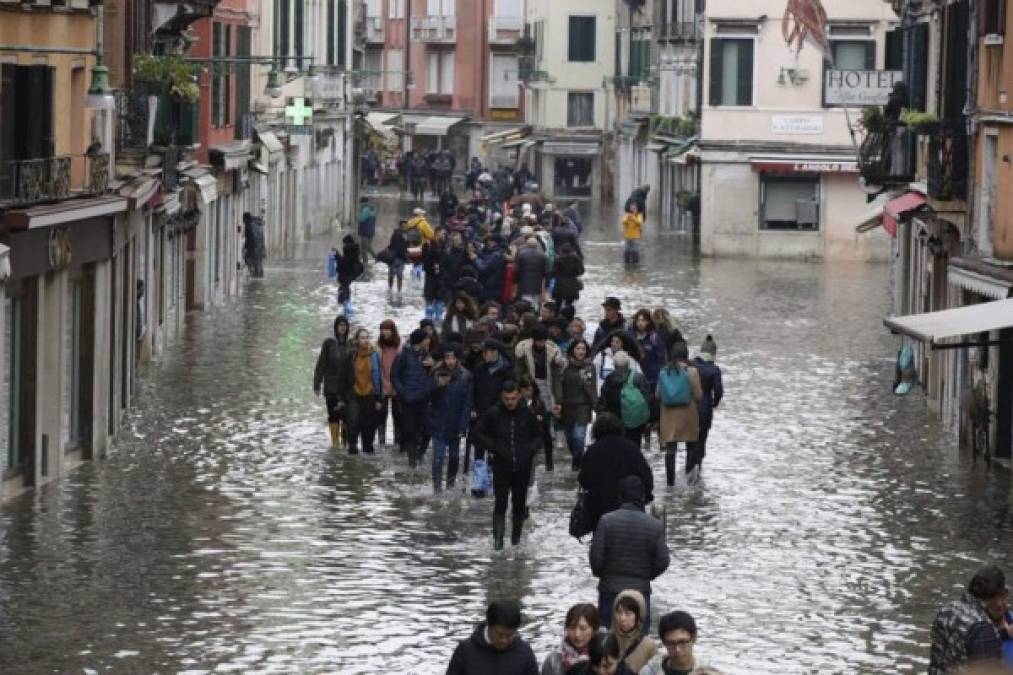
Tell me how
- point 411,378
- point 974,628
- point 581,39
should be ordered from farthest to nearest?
point 581,39 → point 411,378 → point 974,628

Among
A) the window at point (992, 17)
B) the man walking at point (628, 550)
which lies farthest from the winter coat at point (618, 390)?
the man walking at point (628, 550)

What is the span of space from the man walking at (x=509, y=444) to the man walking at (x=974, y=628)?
7.98 meters

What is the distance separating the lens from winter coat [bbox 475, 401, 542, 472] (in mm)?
21031

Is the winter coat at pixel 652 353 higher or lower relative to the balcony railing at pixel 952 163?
lower

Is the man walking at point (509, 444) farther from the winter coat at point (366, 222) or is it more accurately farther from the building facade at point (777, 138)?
the building facade at point (777, 138)

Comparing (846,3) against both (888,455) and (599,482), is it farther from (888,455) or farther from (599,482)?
(599,482)

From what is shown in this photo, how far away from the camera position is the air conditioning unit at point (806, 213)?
63.2m

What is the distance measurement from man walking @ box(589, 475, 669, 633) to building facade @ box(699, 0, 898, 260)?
4663cm

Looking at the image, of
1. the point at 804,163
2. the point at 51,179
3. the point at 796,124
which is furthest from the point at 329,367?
the point at 796,124

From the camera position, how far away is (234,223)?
50.1m

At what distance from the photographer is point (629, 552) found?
628 inches

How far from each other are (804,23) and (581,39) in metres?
44.3

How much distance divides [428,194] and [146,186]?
2692 inches

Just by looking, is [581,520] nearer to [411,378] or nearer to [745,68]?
[411,378]
